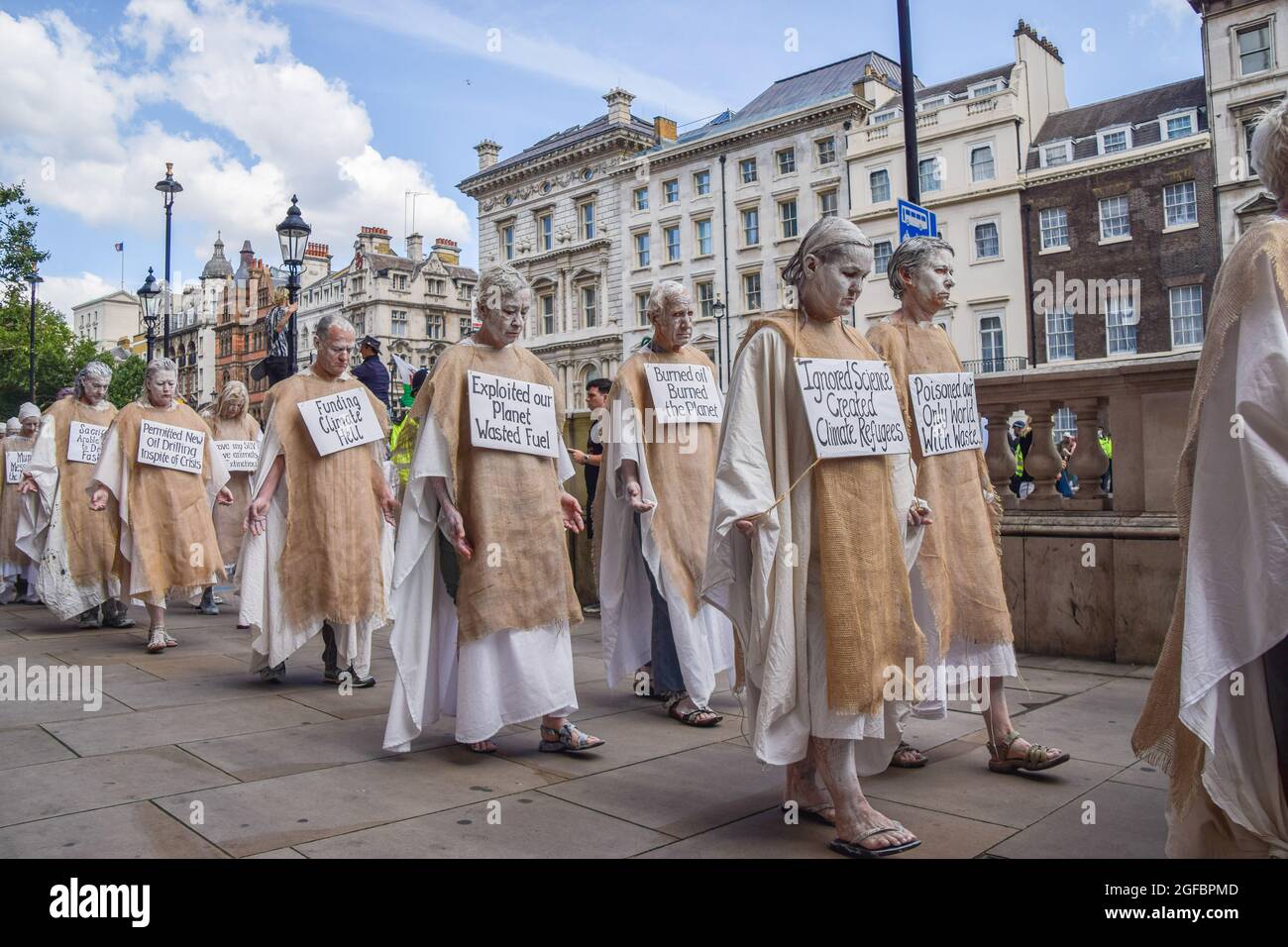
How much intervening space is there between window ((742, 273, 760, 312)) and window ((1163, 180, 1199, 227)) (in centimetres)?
1588

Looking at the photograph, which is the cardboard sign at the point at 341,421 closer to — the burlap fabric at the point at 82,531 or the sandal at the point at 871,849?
the burlap fabric at the point at 82,531

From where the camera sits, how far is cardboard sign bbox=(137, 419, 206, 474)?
26.4 ft

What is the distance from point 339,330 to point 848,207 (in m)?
36.0

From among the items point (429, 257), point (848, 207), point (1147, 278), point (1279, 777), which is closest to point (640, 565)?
point (1279, 777)

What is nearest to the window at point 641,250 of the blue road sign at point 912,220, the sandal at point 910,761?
the blue road sign at point 912,220

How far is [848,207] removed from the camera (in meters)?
39.5

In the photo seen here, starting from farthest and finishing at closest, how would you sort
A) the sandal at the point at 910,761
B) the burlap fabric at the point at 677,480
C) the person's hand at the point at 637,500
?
the burlap fabric at the point at 677,480
the person's hand at the point at 637,500
the sandal at the point at 910,761

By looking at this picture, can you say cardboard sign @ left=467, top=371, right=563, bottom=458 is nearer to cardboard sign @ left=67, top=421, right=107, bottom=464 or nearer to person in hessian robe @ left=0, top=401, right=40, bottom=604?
cardboard sign @ left=67, top=421, right=107, bottom=464

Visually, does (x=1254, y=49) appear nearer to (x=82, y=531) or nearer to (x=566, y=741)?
(x=82, y=531)

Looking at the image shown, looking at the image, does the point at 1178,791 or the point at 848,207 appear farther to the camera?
the point at 848,207

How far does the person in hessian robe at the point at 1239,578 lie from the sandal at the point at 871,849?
30.1 inches

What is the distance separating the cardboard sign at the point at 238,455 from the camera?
10.7 meters
